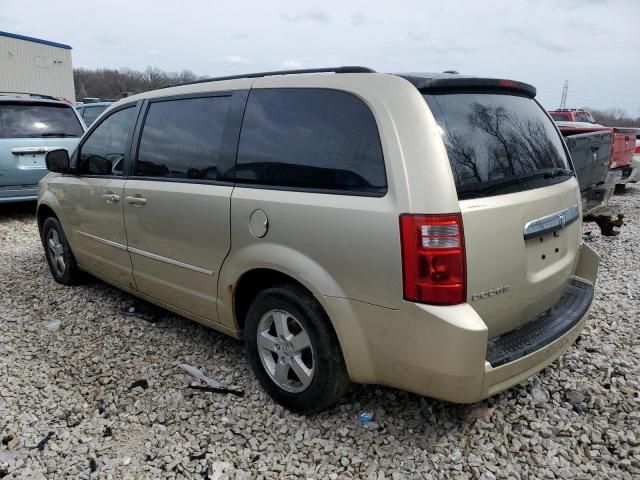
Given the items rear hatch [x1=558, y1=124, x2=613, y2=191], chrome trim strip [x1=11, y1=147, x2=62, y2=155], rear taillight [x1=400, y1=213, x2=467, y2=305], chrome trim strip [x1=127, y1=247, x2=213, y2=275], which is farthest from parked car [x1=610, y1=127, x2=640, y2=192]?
chrome trim strip [x1=11, y1=147, x2=62, y2=155]

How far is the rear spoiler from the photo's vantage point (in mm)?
2359

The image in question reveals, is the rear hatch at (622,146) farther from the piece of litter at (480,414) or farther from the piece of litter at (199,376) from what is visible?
the piece of litter at (199,376)

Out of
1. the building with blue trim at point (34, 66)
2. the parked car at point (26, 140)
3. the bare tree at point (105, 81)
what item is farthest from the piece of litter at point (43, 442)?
the bare tree at point (105, 81)

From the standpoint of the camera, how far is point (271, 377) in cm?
292

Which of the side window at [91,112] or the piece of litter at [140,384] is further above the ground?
the side window at [91,112]

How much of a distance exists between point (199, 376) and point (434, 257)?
1.87 m

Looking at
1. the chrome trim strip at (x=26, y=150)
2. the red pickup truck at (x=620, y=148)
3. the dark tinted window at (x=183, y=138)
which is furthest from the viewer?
the red pickup truck at (x=620, y=148)

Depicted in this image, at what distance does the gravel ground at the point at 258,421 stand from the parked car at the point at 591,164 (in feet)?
9.01

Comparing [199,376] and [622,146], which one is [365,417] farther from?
[622,146]

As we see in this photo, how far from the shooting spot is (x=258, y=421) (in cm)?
281

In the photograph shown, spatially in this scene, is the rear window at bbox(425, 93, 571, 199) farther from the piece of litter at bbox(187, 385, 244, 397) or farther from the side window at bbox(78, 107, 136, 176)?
the side window at bbox(78, 107, 136, 176)

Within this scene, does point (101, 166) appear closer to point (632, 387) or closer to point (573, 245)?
point (573, 245)

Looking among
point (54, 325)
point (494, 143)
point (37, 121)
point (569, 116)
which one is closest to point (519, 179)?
point (494, 143)

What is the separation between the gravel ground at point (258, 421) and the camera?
2463mm
